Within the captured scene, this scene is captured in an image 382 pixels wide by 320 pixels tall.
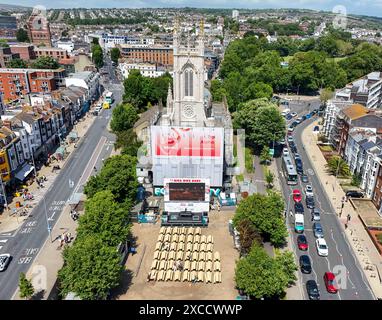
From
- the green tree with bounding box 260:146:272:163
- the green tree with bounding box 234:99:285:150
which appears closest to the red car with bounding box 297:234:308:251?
the green tree with bounding box 260:146:272:163

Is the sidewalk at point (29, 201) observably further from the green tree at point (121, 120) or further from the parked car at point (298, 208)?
the parked car at point (298, 208)

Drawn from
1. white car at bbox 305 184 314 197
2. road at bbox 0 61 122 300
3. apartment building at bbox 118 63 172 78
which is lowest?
road at bbox 0 61 122 300

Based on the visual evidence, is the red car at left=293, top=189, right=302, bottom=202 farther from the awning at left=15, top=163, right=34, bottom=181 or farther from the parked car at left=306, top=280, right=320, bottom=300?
the awning at left=15, top=163, right=34, bottom=181

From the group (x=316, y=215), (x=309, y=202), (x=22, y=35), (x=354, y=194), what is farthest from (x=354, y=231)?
(x=22, y=35)

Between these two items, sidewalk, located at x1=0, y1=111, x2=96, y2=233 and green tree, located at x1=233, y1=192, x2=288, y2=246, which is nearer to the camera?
green tree, located at x1=233, y1=192, x2=288, y2=246
